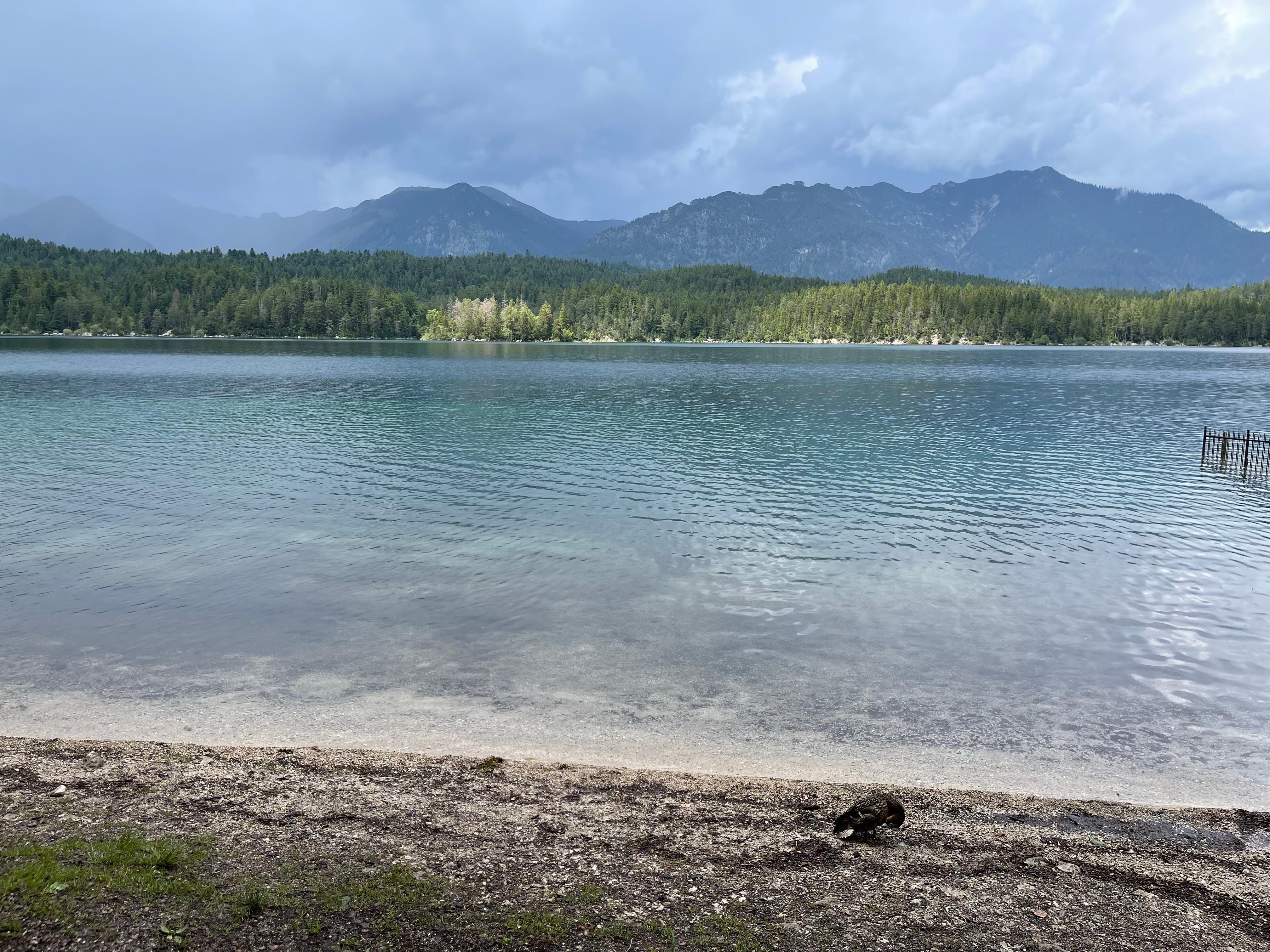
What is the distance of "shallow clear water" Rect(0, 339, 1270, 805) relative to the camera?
1384 centimetres

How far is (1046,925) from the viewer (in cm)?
812

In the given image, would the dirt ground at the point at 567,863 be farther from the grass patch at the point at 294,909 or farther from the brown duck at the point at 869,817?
the brown duck at the point at 869,817

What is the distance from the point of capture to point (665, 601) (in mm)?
21188

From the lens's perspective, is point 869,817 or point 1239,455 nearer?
point 869,817

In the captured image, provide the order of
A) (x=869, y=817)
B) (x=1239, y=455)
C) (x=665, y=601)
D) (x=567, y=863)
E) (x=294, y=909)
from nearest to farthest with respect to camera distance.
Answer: (x=294, y=909) → (x=567, y=863) → (x=869, y=817) → (x=665, y=601) → (x=1239, y=455)

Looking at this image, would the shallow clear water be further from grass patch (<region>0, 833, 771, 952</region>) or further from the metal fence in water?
grass patch (<region>0, 833, 771, 952</region>)

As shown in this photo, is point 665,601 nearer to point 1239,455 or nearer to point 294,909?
point 294,909

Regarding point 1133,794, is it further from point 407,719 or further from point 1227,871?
point 407,719

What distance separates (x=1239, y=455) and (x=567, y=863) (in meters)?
52.3

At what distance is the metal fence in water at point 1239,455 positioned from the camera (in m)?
41.2

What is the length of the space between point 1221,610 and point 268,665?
23.2 m

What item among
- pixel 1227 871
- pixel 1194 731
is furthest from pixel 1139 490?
pixel 1227 871

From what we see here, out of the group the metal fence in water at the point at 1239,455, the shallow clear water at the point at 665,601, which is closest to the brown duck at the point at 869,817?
the shallow clear water at the point at 665,601

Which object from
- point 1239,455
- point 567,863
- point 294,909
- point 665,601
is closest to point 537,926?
point 567,863
